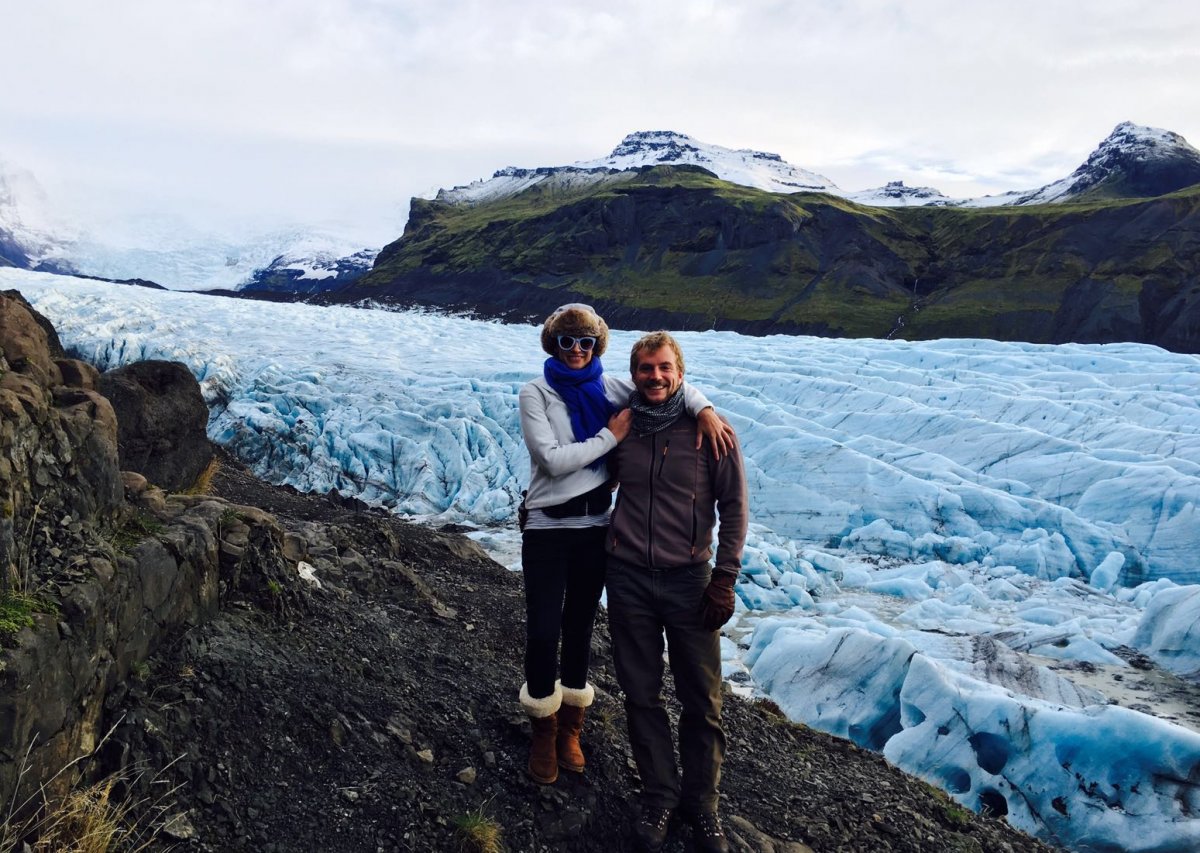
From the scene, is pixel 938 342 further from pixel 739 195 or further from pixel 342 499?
pixel 739 195

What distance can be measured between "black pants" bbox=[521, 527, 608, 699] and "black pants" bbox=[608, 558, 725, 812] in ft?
0.43

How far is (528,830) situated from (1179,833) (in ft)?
16.6

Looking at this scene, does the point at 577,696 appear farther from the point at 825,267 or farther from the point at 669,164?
the point at 669,164

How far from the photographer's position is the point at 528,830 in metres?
3.75

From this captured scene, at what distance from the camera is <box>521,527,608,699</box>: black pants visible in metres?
3.64

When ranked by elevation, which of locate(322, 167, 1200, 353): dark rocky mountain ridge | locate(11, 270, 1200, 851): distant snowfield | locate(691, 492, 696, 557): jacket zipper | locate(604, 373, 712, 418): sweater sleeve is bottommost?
locate(11, 270, 1200, 851): distant snowfield

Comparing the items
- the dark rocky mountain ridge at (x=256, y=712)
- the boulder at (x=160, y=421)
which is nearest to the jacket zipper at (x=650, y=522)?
the dark rocky mountain ridge at (x=256, y=712)

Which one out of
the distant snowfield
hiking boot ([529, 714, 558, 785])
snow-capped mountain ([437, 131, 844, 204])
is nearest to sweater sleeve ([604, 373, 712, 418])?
hiking boot ([529, 714, 558, 785])

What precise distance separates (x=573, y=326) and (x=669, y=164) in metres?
148

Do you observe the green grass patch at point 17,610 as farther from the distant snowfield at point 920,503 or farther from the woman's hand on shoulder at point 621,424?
the distant snowfield at point 920,503

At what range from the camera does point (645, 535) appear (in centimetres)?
358

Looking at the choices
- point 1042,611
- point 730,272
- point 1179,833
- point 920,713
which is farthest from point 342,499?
point 730,272

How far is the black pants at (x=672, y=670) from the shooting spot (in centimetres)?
363

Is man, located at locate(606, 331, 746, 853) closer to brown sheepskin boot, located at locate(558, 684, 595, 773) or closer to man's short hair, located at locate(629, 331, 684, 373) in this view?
man's short hair, located at locate(629, 331, 684, 373)
